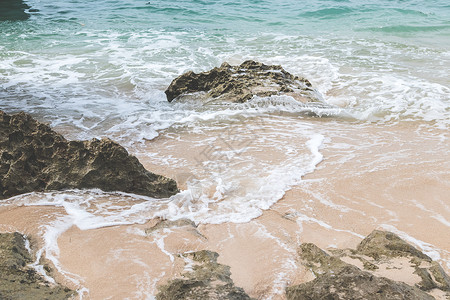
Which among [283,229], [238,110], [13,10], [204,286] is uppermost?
[13,10]

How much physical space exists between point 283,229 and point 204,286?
1349 millimetres

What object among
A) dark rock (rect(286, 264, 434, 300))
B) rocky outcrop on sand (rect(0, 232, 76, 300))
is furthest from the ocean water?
dark rock (rect(286, 264, 434, 300))

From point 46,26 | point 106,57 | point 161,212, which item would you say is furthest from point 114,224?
point 46,26

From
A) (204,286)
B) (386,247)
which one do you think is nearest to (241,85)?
(386,247)

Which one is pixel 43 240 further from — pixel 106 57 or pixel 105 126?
pixel 106 57

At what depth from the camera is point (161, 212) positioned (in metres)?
3.62

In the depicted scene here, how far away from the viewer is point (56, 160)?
12.4ft

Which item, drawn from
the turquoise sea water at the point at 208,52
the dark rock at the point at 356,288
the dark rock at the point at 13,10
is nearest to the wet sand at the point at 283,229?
the dark rock at the point at 356,288

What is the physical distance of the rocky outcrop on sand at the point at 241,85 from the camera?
7133mm

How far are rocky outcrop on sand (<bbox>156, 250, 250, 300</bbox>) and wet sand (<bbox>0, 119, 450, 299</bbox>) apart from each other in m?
0.12

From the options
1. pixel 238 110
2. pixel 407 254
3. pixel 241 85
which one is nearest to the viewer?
pixel 407 254

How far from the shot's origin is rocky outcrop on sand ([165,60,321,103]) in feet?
23.4

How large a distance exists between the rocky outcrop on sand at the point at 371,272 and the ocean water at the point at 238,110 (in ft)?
1.89

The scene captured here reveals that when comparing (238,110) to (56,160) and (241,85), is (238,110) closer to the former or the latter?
(241,85)
